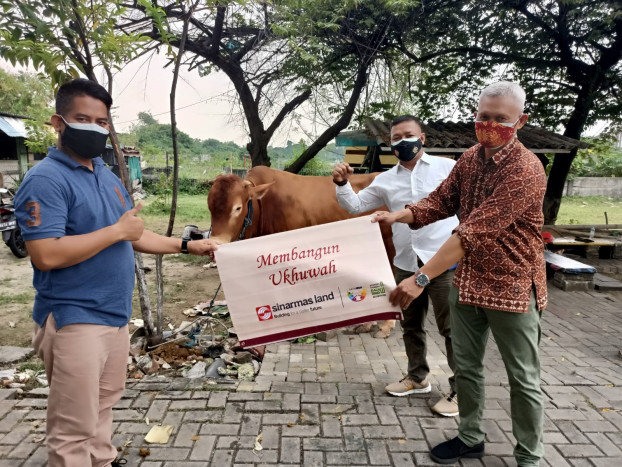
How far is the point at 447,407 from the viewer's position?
123 inches

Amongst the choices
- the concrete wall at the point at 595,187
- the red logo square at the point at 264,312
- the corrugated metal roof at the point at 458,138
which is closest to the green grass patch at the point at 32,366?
the red logo square at the point at 264,312

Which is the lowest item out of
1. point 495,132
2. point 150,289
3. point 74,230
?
point 150,289

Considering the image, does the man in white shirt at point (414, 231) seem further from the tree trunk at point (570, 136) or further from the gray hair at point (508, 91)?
the tree trunk at point (570, 136)

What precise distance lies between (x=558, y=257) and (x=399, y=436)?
6.16 m

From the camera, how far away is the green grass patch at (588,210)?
575 inches

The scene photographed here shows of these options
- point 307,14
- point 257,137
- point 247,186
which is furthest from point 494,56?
point 247,186

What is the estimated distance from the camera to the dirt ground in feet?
17.1

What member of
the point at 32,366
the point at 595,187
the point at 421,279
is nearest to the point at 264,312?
the point at 421,279

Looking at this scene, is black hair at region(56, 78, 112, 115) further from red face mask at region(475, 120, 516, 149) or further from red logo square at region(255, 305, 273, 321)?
red face mask at region(475, 120, 516, 149)

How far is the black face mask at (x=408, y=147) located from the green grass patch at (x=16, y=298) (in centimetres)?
578

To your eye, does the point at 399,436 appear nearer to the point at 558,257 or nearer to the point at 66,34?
the point at 66,34

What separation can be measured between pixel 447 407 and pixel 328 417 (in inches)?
34.8

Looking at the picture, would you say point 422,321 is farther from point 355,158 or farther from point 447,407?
point 355,158

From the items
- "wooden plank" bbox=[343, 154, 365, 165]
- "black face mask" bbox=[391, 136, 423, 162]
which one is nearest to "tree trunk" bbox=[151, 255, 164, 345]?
"black face mask" bbox=[391, 136, 423, 162]
